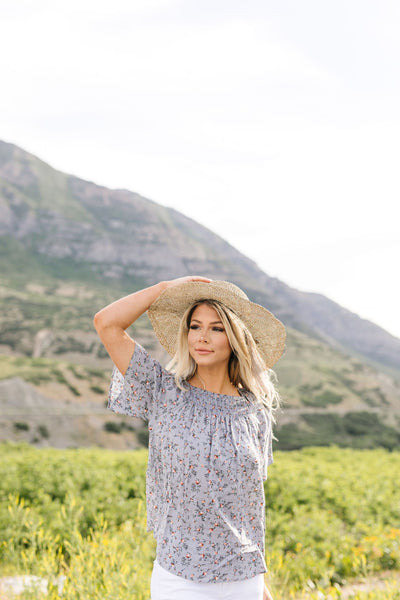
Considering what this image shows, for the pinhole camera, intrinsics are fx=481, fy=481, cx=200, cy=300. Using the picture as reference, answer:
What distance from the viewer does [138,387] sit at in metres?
2.10

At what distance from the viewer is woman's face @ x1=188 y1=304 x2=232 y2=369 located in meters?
2.21

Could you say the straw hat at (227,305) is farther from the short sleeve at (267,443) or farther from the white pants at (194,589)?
the white pants at (194,589)

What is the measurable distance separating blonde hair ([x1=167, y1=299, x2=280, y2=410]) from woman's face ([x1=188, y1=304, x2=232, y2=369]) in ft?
0.09

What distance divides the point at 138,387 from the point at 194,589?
821mm

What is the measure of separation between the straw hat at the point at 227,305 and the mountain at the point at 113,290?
28391mm

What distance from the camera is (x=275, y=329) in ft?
8.14

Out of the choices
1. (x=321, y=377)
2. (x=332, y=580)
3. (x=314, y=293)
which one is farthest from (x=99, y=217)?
(x=332, y=580)

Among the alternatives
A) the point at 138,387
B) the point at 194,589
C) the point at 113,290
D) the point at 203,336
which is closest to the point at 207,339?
the point at 203,336

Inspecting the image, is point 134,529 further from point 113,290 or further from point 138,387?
point 113,290

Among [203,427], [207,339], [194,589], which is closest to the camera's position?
[194,589]

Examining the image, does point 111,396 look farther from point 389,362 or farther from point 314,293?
point 314,293

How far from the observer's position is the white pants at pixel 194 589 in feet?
6.19

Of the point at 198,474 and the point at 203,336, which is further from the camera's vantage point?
the point at 203,336

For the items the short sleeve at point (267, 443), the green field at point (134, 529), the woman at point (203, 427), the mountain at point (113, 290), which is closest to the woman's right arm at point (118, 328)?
the woman at point (203, 427)
